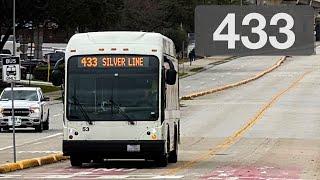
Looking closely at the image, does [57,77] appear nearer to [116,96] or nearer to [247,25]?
[116,96]

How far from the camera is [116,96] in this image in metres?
22.9

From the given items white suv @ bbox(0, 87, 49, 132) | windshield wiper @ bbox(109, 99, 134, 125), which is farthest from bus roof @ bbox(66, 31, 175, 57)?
A: white suv @ bbox(0, 87, 49, 132)

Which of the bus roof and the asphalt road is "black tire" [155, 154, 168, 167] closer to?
the asphalt road

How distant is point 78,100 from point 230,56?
91.4m

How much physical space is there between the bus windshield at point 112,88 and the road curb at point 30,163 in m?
1.91

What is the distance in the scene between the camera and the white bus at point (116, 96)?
2269cm

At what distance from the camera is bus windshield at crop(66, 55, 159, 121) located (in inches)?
899

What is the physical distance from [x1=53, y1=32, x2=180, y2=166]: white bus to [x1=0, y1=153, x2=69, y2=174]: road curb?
144cm

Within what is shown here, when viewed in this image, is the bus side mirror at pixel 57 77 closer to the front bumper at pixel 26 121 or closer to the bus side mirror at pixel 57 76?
the bus side mirror at pixel 57 76

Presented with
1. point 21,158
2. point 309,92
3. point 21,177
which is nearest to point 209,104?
point 309,92

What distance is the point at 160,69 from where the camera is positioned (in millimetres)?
23125

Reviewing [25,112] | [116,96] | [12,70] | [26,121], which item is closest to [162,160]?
[116,96]

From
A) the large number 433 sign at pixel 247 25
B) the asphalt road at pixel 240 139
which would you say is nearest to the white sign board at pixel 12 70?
the asphalt road at pixel 240 139

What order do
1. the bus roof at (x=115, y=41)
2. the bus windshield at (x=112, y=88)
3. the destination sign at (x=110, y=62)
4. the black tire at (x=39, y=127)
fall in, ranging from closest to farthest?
the bus windshield at (x=112, y=88)
the destination sign at (x=110, y=62)
the bus roof at (x=115, y=41)
the black tire at (x=39, y=127)
